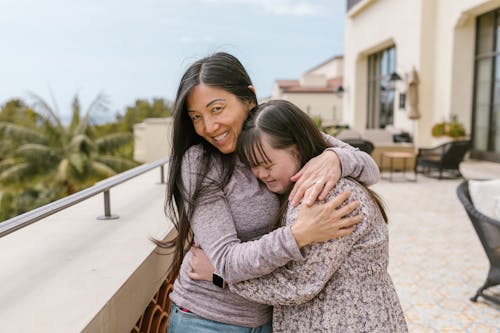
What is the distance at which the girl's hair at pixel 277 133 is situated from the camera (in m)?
1.25

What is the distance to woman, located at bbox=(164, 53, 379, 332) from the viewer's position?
116 centimetres

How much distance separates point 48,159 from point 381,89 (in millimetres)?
13063

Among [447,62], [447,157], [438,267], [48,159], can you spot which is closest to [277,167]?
[438,267]

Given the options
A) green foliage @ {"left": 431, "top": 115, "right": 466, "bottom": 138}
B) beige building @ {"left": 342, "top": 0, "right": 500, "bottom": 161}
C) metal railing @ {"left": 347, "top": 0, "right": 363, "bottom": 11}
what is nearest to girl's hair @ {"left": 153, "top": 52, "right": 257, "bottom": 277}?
green foliage @ {"left": 431, "top": 115, "right": 466, "bottom": 138}

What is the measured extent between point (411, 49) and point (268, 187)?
14.2 metres

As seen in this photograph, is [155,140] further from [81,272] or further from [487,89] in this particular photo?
[81,272]

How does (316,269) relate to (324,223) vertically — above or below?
below

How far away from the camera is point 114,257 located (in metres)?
1.62

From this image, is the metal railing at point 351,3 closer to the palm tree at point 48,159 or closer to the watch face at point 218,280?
the palm tree at point 48,159

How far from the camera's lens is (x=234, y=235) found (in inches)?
48.6

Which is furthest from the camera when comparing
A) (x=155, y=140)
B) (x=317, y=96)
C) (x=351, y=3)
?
(x=317, y=96)

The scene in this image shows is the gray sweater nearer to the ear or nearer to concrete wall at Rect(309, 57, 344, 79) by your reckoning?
the ear

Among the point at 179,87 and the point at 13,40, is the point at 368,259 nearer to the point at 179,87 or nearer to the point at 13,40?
the point at 179,87

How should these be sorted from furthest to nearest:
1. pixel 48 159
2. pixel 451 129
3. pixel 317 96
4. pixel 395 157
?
pixel 317 96 → pixel 48 159 → pixel 451 129 → pixel 395 157
